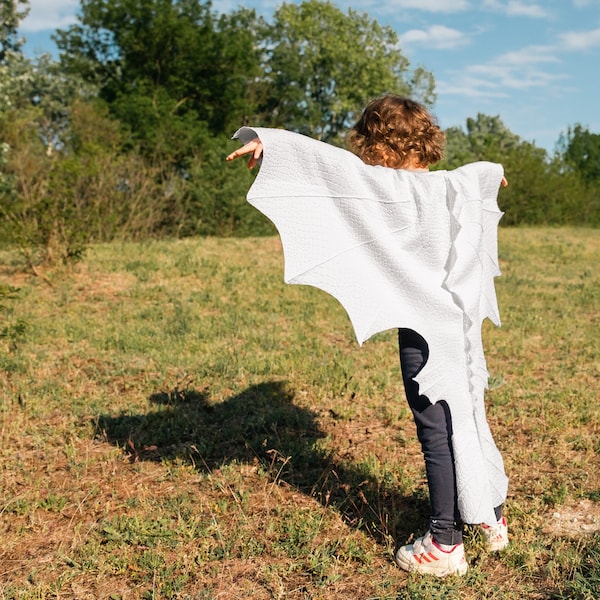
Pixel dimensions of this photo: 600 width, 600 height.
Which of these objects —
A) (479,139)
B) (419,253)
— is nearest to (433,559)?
(419,253)

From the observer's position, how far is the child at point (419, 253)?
2719 millimetres

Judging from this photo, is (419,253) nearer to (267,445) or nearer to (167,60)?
(267,445)

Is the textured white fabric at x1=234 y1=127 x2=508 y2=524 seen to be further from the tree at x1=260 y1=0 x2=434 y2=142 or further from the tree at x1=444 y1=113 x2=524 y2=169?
the tree at x1=260 y1=0 x2=434 y2=142

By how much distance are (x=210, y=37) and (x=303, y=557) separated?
3177 centimetres

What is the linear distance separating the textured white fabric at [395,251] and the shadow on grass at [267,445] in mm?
815

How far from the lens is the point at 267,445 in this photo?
4352mm

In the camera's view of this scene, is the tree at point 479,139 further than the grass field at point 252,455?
Yes

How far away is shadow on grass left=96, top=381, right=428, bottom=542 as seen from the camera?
352 centimetres

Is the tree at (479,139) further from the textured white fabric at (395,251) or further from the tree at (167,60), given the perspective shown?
the textured white fabric at (395,251)

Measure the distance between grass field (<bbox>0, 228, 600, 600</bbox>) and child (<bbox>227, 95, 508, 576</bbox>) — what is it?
44 centimetres

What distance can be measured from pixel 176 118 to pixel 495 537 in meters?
26.6

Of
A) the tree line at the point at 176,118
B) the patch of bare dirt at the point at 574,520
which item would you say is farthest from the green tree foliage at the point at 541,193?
the patch of bare dirt at the point at 574,520

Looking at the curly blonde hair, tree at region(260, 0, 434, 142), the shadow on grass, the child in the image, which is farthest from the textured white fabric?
tree at region(260, 0, 434, 142)

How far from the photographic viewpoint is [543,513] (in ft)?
11.5
